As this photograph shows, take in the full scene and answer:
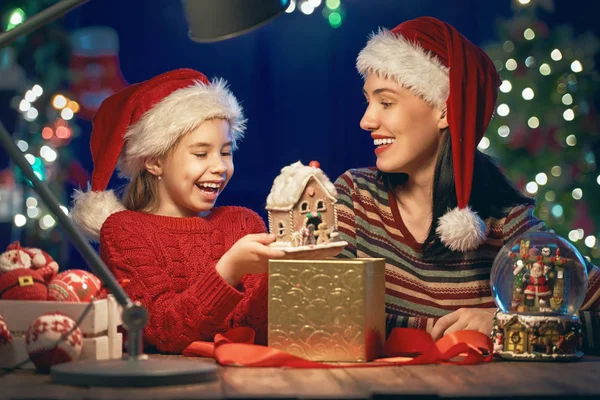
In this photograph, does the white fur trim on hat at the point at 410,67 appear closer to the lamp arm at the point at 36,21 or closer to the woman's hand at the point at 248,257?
the woman's hand at the point at 248,257

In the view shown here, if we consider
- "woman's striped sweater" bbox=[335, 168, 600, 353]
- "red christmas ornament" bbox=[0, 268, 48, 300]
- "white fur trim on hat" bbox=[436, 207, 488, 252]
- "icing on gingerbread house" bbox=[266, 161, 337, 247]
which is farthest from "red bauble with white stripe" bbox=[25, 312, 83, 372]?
"white fur trim on hat" bbox=[436, 207, 488, 252]

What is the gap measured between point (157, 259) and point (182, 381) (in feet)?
2.51

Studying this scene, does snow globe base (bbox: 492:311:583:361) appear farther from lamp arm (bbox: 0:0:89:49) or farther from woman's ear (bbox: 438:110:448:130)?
lamp arm (bbox: 0:0:89:49)

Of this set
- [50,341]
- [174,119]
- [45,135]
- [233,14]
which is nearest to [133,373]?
[50,341]

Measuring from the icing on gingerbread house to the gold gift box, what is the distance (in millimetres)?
70

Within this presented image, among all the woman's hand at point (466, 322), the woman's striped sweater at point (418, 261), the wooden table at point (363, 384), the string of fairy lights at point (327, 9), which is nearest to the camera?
the wooden table at point (363, 384)

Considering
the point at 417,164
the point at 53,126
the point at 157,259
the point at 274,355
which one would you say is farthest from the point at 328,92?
the point at 274,355

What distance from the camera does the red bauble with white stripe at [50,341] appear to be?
2.12 metres

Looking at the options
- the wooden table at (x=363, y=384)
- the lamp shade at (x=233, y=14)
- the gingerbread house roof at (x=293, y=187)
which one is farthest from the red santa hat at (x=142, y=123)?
the wooden table at (x=363, y=384)

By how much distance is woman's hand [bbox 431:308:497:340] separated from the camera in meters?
2.58

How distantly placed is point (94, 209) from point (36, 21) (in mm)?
896

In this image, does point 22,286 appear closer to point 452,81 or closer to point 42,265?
point 42,265

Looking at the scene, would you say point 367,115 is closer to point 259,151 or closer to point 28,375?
point 28,375

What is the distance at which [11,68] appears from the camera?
17.5ft
